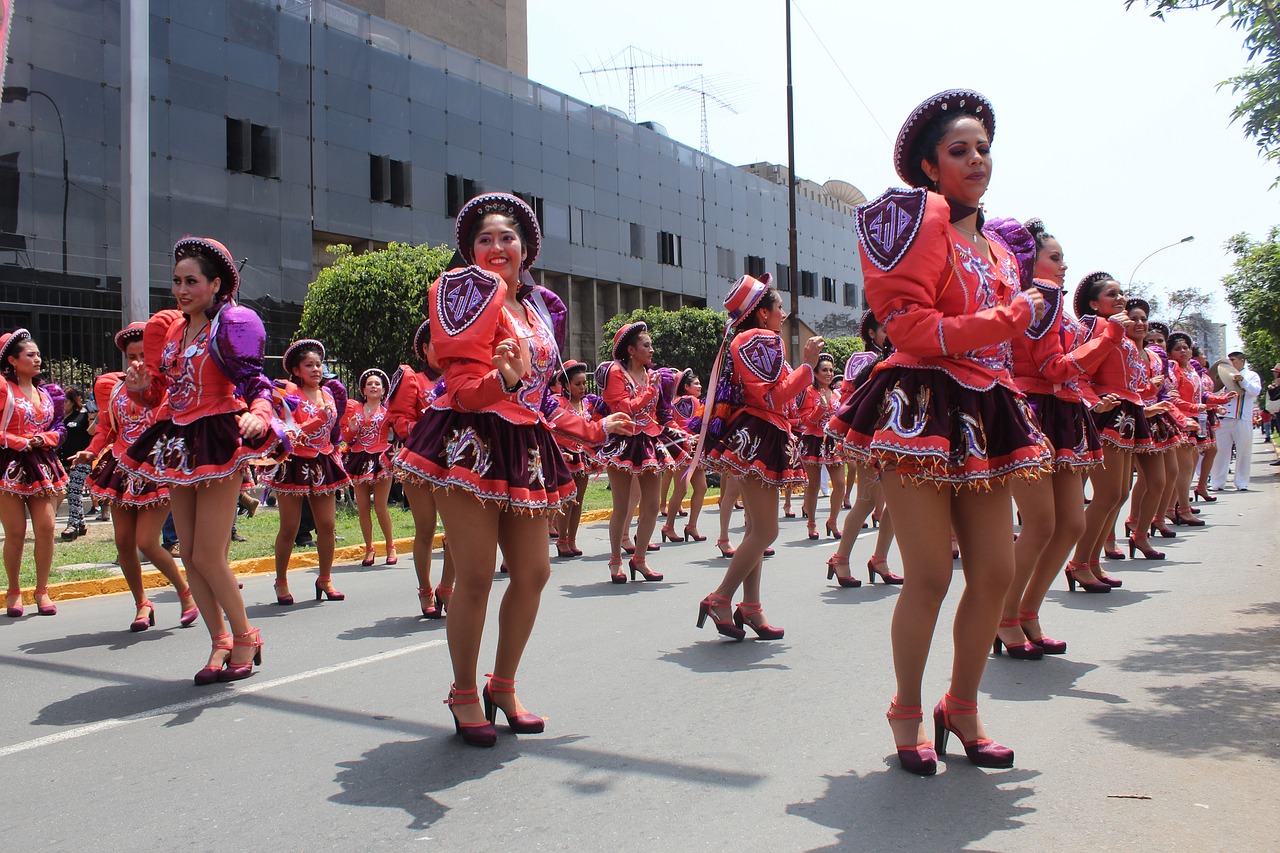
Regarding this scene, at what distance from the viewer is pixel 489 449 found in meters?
4.21

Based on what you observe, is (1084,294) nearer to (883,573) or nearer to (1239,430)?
(883,573)

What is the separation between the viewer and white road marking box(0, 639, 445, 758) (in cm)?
457

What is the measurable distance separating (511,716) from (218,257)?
9.93 feet

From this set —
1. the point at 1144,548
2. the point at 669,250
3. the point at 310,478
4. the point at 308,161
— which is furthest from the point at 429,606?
the point at 669,250

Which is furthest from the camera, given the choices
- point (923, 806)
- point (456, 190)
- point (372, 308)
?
point (456, 190)

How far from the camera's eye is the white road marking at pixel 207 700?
4574 mm

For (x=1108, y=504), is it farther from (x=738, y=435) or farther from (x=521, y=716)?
(x=521, y=716)

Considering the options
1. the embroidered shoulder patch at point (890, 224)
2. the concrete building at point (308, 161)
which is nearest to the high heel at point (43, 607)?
the embroidered shoulder patch at point (890, 224)

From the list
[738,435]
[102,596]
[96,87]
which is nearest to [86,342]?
[96,87]

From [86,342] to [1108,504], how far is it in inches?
796

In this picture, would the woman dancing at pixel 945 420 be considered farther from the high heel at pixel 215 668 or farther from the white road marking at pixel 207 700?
the high heel at pixel 215 668

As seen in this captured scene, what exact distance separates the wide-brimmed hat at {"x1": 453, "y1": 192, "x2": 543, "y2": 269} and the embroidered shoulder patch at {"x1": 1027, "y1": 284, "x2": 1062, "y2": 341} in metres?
2.45

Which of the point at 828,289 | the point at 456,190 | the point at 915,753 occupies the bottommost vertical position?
the point at 915,753

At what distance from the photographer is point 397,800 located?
12.2 ft
